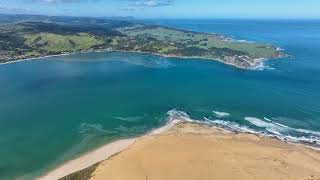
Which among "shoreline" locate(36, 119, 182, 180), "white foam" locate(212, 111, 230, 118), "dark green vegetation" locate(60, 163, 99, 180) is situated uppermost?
"white foam" locate(212, 111, 230, 118)

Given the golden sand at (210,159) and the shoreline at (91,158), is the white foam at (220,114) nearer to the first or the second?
the golden sand at (210,159)

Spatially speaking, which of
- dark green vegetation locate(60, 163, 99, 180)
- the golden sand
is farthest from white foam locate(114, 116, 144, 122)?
dark green vegetation locate(60, 163, 99, 180)

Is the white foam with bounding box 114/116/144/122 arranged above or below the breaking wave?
below

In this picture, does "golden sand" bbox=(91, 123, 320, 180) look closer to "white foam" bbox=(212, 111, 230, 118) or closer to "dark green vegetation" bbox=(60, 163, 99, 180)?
"dark green vegetation" bbox=(60, 163, 99, 180)

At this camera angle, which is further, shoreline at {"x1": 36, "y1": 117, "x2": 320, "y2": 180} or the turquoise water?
the turquoise water

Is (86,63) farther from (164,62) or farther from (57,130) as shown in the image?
(57,130)

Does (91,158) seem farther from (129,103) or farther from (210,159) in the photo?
(129,103)

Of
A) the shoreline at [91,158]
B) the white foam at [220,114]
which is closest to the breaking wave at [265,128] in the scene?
the white foam at [220,114]
